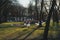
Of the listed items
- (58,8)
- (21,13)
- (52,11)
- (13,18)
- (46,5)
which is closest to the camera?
(52,11)

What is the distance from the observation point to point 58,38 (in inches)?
688

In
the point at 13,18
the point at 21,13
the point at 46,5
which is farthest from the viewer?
the point at 21,13

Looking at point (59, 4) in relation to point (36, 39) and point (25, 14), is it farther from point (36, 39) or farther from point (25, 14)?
point (25, 14)

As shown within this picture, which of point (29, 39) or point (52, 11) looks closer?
point (52, 11)

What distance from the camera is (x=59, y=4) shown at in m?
13.8

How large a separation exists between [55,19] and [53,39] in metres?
3.41

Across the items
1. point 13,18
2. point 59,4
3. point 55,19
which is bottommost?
point 13,18

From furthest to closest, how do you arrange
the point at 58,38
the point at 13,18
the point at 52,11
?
the point at 13,18 → the point at 58,38 → the point at 52,11

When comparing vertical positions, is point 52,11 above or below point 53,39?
above

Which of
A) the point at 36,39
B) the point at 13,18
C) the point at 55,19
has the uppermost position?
the point at 55,19

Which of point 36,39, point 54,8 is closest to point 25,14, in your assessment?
point 36,39

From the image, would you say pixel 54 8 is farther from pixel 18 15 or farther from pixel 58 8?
pixel 18 15

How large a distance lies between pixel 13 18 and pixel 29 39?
59.6 meters

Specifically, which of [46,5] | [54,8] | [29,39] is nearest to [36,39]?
[29,39]
